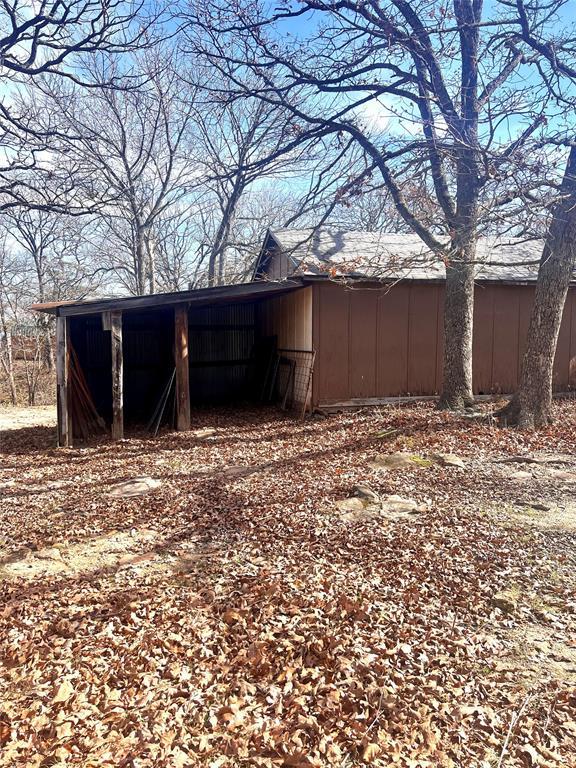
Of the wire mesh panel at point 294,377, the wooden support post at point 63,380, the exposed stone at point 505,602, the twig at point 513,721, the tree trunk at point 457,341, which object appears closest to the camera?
the twig at point 513,721

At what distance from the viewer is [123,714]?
253 centimetres

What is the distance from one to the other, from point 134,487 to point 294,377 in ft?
18.3

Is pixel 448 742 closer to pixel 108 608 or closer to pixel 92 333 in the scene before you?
pixel 108 608

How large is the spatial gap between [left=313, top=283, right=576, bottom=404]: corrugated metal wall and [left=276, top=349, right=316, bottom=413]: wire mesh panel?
24 centimetres

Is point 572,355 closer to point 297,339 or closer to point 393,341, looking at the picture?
point 393,341

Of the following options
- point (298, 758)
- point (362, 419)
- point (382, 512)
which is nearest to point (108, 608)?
point (298, 758)

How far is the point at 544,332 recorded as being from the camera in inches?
310

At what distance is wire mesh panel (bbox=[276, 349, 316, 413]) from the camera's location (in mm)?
10428

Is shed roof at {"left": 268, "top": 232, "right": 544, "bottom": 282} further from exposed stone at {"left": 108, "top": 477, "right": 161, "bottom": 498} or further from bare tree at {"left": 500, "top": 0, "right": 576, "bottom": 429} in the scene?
exposed stone at {"left": 108, "top": 477, "right": 161, "bottom": 498}

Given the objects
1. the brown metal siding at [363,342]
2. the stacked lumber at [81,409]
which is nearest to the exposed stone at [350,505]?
the brown metal siding at [363,342]

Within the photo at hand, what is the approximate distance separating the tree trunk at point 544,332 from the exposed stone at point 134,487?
5.28 metres

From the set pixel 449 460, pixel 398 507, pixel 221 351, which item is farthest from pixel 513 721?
pixel 221 351

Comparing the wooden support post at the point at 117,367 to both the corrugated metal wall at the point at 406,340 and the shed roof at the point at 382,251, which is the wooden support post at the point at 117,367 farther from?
the corrugated metal wall at the point at 406,340

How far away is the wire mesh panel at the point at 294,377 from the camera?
10.4 metres
